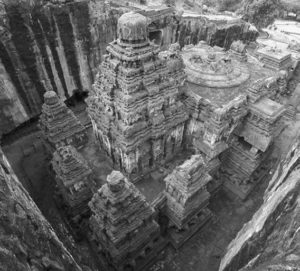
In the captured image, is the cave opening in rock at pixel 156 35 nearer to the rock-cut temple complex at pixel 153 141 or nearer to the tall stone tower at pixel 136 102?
the rock-cut temple complex at pixel 153 141

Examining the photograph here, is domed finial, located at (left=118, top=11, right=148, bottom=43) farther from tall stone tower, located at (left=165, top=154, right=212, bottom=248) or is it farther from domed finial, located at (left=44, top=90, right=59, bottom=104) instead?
tall stone tower, located at (left=165, top=154, right=212, bottom=248)

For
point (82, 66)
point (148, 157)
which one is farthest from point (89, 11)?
point (148, 157)

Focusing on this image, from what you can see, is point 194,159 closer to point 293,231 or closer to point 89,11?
point 293,231

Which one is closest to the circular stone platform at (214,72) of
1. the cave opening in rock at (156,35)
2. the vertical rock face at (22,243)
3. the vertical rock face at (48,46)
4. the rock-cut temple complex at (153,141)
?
the rock-cut temple complex at (153,141)

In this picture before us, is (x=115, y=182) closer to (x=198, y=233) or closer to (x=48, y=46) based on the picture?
(x=198, y=233)

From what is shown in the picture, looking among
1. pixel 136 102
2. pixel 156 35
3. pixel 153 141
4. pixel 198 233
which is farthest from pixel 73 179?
pixel 156 35

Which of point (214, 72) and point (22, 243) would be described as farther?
point (214, 72)
